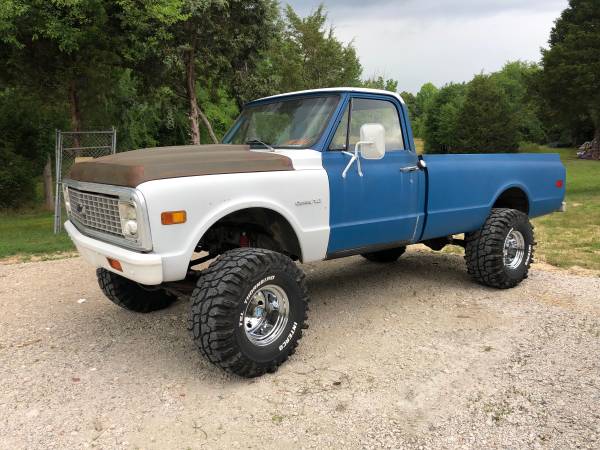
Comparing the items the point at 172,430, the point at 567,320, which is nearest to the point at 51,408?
the point at 172,430

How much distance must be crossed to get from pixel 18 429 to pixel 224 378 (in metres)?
1.28

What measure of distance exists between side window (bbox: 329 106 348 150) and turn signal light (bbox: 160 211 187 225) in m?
1.43

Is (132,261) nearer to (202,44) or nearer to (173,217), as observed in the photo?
(173,217)

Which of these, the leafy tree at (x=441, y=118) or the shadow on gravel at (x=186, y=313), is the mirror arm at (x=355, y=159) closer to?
the shadow on gravel at (x=186, y=313)

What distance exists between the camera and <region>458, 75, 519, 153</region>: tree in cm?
3728

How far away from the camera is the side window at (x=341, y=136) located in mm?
4195

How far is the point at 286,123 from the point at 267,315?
1.68m

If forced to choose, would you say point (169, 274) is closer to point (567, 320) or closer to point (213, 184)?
point (213, 184)

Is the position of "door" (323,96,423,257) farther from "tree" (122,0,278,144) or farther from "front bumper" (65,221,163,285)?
"tree" (122,0,278,144)

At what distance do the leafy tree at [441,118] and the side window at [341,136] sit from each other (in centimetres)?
4371

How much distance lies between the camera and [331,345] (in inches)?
165

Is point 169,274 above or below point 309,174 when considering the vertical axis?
below

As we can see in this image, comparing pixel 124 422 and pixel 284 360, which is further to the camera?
pixel 284 360

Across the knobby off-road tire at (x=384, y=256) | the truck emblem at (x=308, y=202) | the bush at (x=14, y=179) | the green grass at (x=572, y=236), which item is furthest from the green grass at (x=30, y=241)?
the green grass at (x=572, y=236)
